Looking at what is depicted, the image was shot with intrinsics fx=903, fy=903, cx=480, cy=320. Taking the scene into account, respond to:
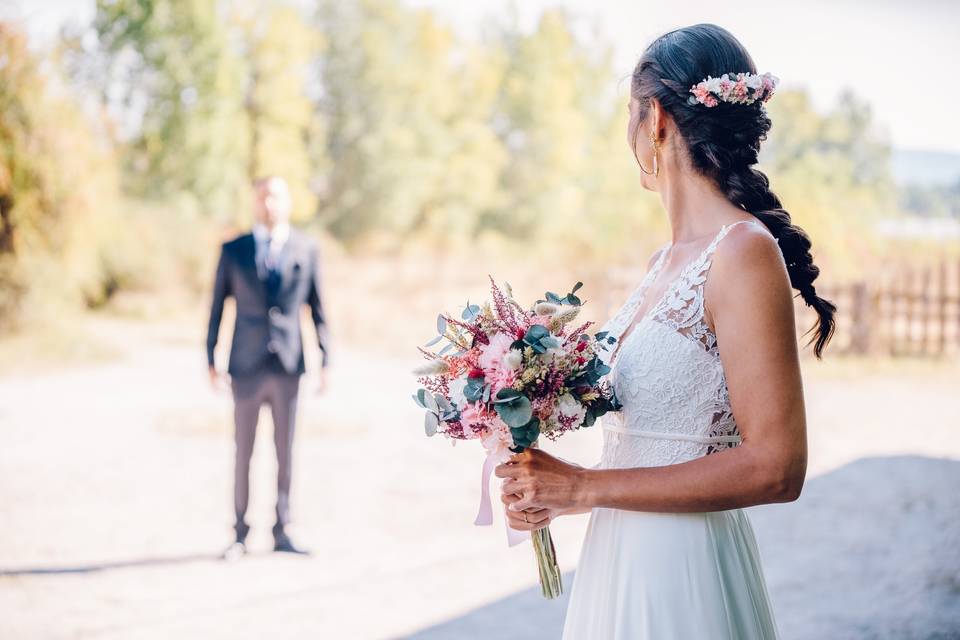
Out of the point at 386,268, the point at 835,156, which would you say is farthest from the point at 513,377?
the point at 835,156

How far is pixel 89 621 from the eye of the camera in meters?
4.67

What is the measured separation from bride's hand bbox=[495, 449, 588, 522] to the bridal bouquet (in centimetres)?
3

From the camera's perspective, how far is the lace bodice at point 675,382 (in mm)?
1780

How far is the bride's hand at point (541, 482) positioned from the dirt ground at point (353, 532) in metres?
3.01

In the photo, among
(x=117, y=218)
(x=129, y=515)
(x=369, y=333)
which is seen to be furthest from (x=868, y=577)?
(x=117, y=218)

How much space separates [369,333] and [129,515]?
11517 mm

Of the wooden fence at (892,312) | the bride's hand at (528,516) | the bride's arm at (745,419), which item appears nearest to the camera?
the bride's arm at (745,419)

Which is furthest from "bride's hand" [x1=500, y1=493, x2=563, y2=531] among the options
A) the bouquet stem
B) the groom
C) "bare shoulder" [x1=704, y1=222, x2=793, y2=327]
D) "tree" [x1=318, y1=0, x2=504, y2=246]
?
"tree" [x1=318, y1=0, x2=504, y2=246]

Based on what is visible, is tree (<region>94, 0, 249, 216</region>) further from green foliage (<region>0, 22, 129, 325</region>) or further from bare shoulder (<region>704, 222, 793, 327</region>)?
bare shoulder (<region>704, 222, 793, 327</region>)

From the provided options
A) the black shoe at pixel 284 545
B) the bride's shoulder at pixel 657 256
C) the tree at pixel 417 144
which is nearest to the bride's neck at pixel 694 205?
the bride's shoulder at pixel 657 256

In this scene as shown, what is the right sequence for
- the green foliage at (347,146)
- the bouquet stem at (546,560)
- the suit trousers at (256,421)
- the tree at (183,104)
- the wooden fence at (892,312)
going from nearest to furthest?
1. the bouquet stem at (546,560)
2. the suit trousers at (256,421)
3. the green foliage at (347,146)
4. the wooden fence at (892,312)
5. the tree at (183,104)

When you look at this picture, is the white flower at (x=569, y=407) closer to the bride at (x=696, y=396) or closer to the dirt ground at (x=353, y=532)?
the bride at (x=696, y=396)

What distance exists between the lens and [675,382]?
1.82m

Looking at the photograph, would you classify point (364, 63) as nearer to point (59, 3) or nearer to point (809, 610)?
point (59, 3)
